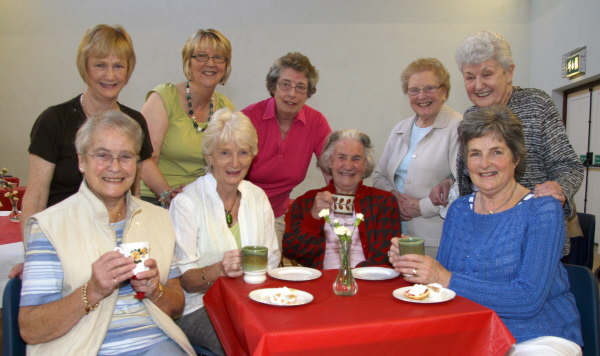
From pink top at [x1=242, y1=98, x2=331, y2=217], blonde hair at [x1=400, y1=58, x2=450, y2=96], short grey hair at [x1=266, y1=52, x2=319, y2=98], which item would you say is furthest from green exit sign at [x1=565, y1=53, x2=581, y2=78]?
short grey hair at [x1=266, y1=52, x2=319, y2=98]

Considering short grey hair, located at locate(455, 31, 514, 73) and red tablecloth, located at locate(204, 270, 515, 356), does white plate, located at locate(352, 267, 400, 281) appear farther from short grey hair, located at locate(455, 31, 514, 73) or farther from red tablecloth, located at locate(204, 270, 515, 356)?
short grey hair, located at locate(455, 31, 514, 73)

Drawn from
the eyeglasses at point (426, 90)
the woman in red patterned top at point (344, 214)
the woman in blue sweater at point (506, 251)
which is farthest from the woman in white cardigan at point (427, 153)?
the woman in blue sweater at point (506, 251)

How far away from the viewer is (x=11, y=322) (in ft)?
5.35

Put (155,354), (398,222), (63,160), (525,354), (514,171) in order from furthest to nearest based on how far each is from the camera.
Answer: (398,222) → (63,160) → (514,171) → (155,354) → (525,354)

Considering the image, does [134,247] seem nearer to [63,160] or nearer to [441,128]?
[63,160]

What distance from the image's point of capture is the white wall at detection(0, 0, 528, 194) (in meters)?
7.21

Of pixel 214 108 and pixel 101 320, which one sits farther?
pixel 214 108

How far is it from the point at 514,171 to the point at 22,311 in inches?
78.2

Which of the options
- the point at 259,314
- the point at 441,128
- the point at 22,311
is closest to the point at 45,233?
the point at 22,311

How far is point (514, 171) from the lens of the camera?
209cm

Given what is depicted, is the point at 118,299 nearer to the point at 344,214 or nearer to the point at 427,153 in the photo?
the point at 344,214

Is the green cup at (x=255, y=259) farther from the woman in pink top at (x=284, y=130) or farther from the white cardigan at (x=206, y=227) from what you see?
the woman in pink top at (x=284, y=130)

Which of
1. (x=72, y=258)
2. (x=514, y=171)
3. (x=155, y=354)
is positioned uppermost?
(x=514, y=171)

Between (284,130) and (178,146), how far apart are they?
785 mm
